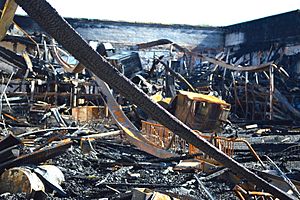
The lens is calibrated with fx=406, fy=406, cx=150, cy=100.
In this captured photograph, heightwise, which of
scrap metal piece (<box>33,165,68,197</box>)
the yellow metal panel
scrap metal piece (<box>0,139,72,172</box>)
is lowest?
scrap metal piece (<box>33,165,68,197</box>)

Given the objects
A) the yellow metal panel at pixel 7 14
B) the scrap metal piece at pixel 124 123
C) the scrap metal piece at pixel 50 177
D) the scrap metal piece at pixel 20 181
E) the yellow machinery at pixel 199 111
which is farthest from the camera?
the yellow machinery at pixel 199 111

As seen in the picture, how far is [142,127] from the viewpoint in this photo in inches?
514

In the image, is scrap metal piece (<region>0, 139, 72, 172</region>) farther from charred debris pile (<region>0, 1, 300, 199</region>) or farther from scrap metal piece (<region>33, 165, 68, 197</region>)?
scrap metal piece (<region>33, 165, 68, 197</region>)

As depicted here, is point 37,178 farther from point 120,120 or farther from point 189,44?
point 189,44

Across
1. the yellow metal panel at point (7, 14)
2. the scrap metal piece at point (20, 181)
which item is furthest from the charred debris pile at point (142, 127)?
the yellow metal panel at point (7, 14)

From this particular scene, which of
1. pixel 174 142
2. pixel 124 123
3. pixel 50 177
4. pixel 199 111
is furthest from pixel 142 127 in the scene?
pixel 124 123

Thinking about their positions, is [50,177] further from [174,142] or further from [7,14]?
[7,14]

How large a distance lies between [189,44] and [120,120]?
3086cm

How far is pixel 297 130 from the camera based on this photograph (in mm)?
16109

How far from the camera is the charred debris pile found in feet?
14.7

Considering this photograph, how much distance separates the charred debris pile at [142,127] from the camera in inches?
176

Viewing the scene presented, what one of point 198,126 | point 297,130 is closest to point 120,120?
point 198,126

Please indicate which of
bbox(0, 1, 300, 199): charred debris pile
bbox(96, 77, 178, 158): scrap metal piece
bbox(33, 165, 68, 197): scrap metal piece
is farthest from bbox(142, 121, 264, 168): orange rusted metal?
bbox(33, 165, 68, 197): scrap metal piece

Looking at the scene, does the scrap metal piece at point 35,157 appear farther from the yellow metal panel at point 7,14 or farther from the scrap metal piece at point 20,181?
the yellow metal panel at point 7,14
